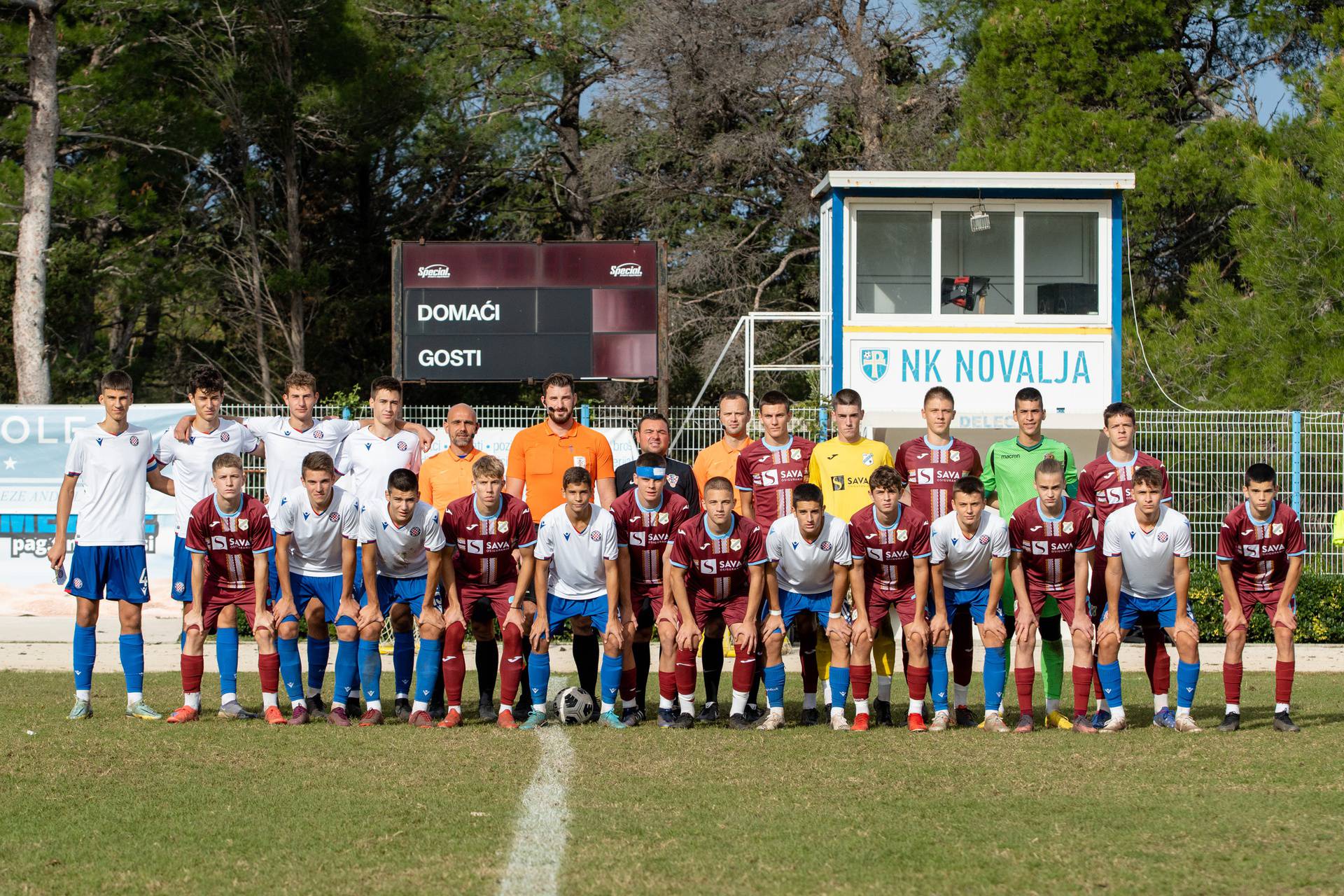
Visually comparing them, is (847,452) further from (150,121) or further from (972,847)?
(150,121)

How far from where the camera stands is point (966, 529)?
827 centimetres

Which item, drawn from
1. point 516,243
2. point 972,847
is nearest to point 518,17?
point 516,243

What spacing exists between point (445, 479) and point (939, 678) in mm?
3344

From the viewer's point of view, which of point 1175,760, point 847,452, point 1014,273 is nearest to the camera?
point 1175,760

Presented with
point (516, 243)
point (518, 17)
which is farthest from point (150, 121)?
point (516, 243)

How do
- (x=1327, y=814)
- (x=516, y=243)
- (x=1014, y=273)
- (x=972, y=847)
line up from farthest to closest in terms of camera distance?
1. (x=1014, y=273)
2. (x=516, y=243)
3. (x=1327, y=814)
4. (x=972, y=847)

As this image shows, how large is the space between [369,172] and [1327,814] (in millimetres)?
26943

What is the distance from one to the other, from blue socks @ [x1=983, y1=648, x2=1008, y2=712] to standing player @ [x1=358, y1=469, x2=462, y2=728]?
10.1 ft

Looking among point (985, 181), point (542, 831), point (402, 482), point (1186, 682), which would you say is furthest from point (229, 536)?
point (985, 181)

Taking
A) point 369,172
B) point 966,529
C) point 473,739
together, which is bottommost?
point 473,739

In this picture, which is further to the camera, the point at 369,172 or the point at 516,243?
the point at 369,172

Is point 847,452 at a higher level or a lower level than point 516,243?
lower

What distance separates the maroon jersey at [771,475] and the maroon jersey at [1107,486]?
5.70 ft

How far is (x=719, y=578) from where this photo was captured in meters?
8.47
